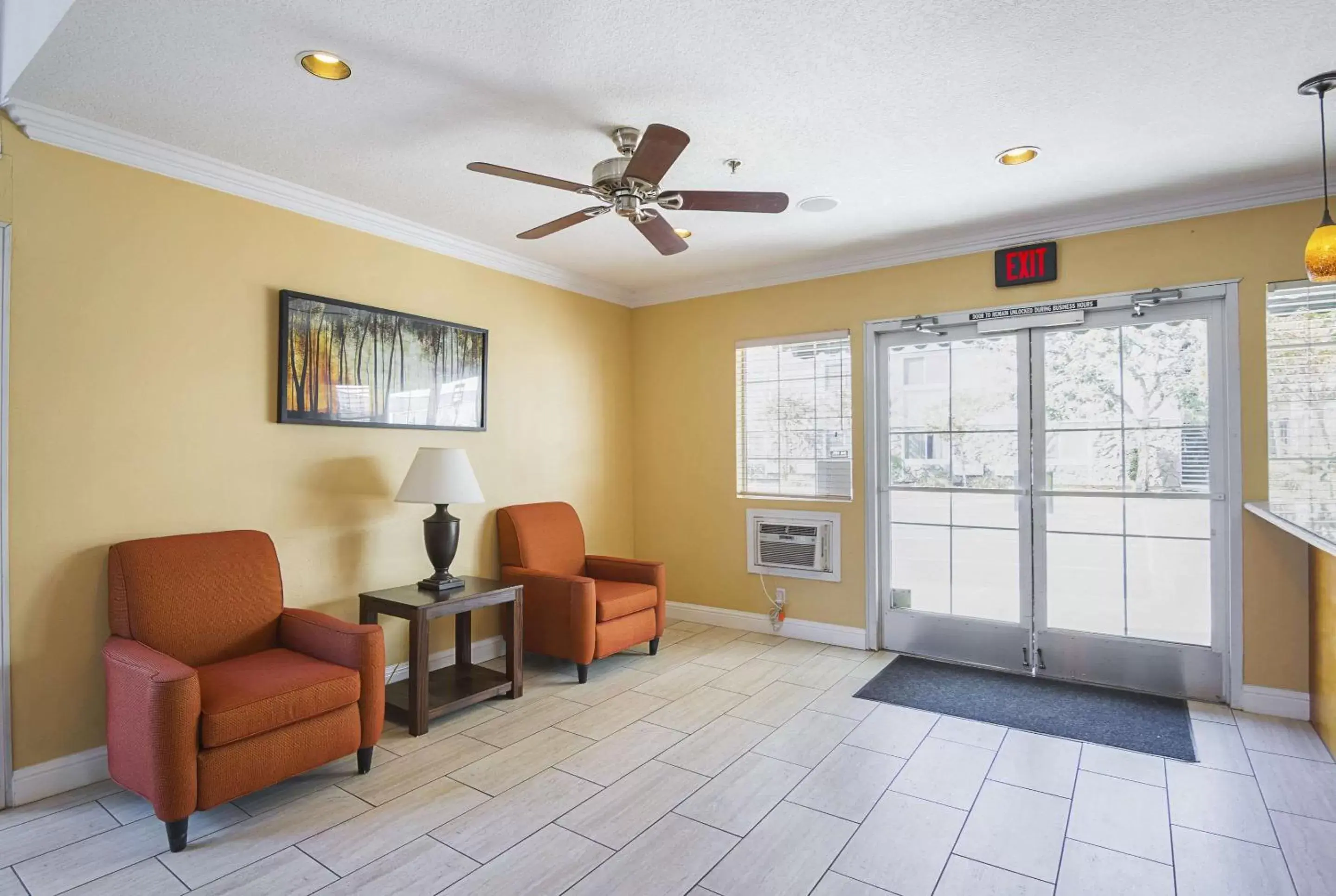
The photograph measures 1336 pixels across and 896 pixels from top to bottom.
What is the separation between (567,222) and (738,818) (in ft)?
7.98

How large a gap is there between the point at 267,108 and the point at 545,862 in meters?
2.90

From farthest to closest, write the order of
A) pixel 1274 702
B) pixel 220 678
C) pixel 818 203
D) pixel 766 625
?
pixel 766 625
pixel 818 203
pixel 1274 702
pixel 220 678

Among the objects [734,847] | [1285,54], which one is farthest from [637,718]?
[1285,54]

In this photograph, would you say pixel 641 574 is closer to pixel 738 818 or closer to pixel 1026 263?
pixel 738 818

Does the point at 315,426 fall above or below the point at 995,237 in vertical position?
below

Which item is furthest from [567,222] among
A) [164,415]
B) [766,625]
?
[766,625]

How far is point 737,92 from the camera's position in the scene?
8.33 ft

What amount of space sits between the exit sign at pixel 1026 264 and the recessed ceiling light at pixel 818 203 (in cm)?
A: 118

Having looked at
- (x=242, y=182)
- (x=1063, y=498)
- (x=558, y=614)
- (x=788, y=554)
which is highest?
(x=242, y=182)

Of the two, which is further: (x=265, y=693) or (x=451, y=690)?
(x=451, y=690)

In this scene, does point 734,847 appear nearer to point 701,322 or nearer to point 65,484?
point 65,484

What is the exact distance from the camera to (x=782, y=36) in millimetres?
2213

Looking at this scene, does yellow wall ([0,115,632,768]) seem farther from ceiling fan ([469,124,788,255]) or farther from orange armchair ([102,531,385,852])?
ceiling fan ([469,124,788,255])

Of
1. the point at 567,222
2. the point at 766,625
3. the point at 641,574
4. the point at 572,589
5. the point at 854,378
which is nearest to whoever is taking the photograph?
the point at 567,222
